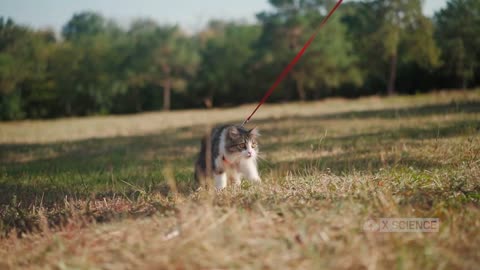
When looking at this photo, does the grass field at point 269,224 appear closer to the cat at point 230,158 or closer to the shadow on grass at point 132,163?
the shadow on grass at point 132,163

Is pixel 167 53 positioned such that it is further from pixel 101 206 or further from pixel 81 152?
Result: pixel 101 206

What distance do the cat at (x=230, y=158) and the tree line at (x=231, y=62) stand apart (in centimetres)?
1977

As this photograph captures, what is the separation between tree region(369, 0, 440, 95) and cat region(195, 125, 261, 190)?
21.6 m

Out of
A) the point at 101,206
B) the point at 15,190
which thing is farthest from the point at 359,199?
the point at 15,190

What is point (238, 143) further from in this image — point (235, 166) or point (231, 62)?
point (231, 62)

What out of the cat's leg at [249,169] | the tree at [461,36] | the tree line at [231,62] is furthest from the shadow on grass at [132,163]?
the tree line at [231,62]

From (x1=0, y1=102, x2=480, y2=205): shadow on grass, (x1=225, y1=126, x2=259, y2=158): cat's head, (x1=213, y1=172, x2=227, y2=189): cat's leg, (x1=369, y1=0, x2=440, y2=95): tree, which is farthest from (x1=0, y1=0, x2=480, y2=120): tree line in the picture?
(x1=213, y1=172, x2=227, y2=189): cat's leg

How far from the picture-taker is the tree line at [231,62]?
2789 centimetres

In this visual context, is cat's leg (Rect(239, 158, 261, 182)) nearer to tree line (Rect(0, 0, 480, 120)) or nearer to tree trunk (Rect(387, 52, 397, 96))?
tree line (Rect(0, 0, 480, 120))

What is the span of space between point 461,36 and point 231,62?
97.5 ft

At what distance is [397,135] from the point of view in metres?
7.49

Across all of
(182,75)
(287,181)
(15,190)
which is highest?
(182,75)

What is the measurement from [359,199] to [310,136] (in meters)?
5.92

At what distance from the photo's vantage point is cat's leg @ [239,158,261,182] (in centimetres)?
471
